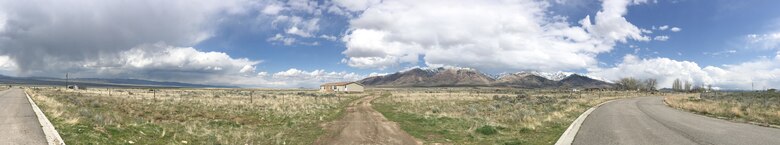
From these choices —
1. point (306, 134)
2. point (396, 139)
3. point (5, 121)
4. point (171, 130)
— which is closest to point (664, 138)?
point (396, 139)

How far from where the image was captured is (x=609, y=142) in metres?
13.4

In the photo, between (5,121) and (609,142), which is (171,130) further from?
(609,142)

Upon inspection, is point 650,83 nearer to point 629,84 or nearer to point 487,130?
point 629,84

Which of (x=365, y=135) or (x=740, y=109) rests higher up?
(x=740, y=109)

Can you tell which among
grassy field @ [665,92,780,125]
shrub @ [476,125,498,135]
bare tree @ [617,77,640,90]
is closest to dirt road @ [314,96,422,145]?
shrub @ [476,125,498,135]

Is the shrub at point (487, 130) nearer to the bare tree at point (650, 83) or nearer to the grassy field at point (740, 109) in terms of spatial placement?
the grassy field at point (740, 109)

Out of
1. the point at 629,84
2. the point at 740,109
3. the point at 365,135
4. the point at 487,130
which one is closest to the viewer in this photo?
the point at 365,135

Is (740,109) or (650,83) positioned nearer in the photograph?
(740,109)

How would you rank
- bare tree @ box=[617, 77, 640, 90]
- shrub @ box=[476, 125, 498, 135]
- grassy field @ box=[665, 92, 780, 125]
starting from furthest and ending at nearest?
bare tree @ box=[617, 77, 640, 90] → grassy field @ box=[665, 92, 780, 125] → shrub @ box=[476, 125, 498, 135]

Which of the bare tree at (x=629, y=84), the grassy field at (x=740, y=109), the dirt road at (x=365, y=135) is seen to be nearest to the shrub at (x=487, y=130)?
the dirt road at (x=365, y=135)

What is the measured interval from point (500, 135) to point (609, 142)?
4.16m

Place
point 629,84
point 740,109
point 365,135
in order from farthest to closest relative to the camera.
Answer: point 629,84 → point 740,109 → point 365,135

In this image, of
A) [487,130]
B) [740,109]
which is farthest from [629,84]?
[487,130]

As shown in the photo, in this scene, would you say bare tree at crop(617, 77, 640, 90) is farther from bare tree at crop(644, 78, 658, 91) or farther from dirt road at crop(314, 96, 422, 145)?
dirt road at crop(314, 96, 422, 145)
